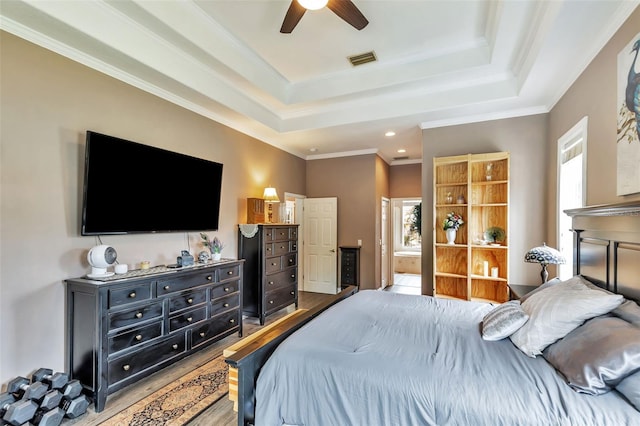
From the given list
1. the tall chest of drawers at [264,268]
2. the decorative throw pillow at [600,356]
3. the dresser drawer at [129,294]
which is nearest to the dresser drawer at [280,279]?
the tall chest of drawers at [264,268]

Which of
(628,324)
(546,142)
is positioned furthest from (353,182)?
(628,324)

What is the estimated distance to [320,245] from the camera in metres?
6.34

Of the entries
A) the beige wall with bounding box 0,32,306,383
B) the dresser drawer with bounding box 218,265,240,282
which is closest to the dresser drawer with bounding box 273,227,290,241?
the dresser drawer with bounding box 218,265,240,282

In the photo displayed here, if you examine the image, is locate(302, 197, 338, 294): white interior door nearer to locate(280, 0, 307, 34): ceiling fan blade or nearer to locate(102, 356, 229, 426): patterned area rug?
locate(102, 356, 229, 426): patterned area rug

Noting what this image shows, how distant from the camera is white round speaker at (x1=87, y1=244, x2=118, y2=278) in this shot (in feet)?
8.07

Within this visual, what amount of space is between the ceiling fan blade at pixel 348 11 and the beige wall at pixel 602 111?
1817 millimetres

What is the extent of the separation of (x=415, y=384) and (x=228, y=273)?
2677mm

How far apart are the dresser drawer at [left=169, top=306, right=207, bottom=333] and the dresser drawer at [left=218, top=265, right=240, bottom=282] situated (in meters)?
0.39

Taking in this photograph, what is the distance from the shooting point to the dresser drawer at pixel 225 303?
3344mm

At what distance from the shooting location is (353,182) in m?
6.16

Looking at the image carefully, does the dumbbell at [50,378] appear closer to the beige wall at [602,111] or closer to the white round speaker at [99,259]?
the white round speaker at [99,259]

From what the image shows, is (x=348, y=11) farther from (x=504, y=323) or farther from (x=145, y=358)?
(x=145, y=358)

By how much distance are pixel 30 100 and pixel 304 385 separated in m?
2.92

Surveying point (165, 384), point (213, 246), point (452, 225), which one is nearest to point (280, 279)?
point (213, 246)
